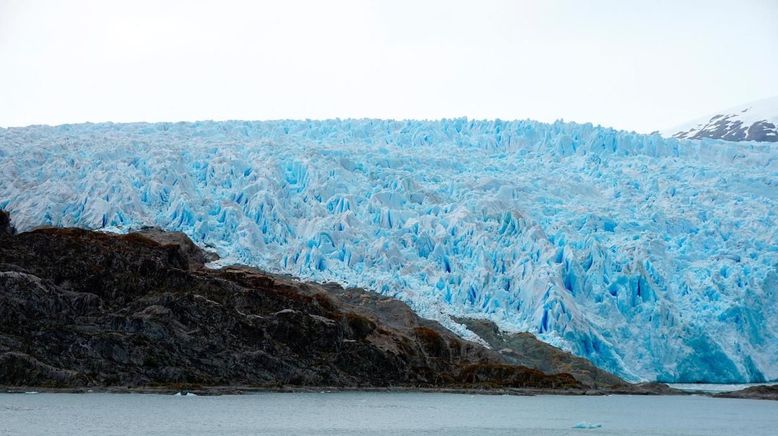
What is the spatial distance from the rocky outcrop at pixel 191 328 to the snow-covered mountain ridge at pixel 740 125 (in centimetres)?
5084

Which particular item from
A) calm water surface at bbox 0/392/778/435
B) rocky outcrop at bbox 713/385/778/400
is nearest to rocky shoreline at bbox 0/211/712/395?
calm water surface at bbox 0/392/778/435

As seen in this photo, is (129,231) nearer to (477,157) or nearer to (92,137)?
(92,137)

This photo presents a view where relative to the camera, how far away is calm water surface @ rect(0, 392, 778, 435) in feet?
92.0

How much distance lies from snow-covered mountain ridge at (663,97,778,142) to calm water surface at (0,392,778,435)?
158 feet

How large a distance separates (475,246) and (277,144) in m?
15.6

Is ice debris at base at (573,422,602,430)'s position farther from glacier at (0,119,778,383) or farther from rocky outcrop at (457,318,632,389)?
glacier at (0,119,778,383)

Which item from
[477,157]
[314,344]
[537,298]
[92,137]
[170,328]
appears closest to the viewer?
[170,328]

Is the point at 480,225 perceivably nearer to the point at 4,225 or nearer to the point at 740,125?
the point at 4,225

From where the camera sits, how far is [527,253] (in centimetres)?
5100

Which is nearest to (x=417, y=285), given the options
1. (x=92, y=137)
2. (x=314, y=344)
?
(x=314, y=344)

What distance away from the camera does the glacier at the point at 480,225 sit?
49.3 m

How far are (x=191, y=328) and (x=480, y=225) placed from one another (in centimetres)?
1933

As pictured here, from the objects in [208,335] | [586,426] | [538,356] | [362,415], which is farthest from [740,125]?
[362,415]

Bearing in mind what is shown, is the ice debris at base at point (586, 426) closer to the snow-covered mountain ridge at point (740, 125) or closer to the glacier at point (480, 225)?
the glacier at point (480, 225)
